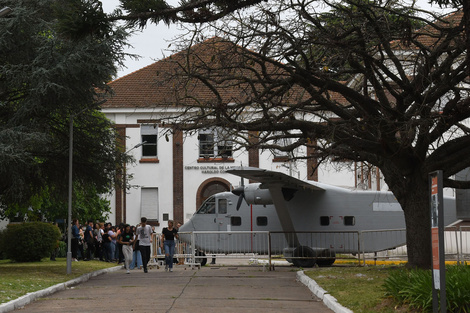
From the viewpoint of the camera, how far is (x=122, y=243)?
2803 centimetres

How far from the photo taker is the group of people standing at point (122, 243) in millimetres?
26703

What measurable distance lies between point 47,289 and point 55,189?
11.4 meters

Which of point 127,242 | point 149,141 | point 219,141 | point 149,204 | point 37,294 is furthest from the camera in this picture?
point 149,141

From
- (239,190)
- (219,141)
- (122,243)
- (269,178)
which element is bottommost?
(122,243)

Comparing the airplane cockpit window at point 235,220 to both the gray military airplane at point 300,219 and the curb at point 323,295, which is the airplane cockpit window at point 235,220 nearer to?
the gray military airplane at point 300,219

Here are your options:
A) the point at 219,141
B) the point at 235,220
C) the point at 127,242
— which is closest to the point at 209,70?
the point at 219,141

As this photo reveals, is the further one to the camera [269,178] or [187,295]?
[269,178]

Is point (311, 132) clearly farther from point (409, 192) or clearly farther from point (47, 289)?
point (47, 289)

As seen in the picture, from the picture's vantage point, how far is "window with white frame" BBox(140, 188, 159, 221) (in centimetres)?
5019

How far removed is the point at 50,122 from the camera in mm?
28344

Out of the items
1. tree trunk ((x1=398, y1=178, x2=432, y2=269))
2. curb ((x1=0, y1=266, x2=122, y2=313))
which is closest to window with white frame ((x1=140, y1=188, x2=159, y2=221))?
curb ((x1=0, y1=266, x2=122, y2=313))

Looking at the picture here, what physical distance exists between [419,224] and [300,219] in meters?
9.87

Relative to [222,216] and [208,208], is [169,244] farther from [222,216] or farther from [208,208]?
[208,208]

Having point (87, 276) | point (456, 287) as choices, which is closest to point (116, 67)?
point (87, 276)
